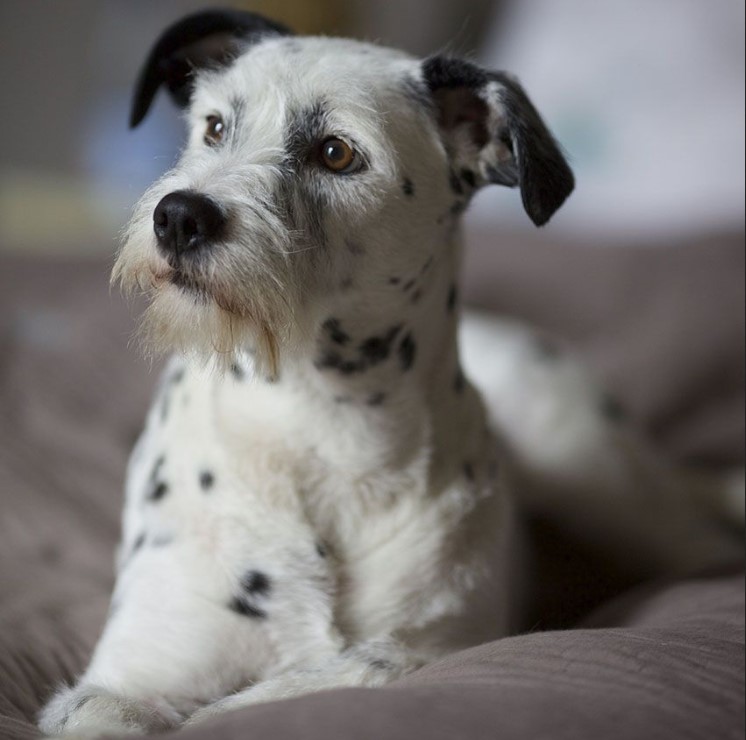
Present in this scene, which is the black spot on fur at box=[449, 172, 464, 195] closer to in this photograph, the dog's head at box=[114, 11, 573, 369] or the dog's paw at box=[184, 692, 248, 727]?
the dog's head at box=[114, 11, 573, 369]

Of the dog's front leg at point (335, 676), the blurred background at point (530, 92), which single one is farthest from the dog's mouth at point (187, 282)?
the blurred background at point (530, 92)

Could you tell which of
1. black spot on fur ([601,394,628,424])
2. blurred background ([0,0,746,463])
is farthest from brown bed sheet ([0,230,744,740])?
black spot on fur ([601,394,628,424])

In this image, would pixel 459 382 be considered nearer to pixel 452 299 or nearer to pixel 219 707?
pixel 452 299

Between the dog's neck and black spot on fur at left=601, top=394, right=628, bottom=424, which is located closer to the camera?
the dog's neck

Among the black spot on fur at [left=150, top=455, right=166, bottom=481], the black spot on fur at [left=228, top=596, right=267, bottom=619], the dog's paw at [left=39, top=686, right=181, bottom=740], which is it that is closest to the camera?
the dog's paw at [left=39, top=686, right=181, bottom=740]

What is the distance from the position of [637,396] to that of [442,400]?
46.0 inches

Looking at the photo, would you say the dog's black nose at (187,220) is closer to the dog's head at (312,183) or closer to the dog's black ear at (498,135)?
the dog's head at (312,183)

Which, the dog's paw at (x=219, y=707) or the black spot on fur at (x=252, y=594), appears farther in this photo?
the black spot on fur at (x=252, y=594)

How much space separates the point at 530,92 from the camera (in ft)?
14.2

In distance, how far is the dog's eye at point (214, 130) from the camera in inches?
59.6

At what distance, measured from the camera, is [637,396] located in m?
2.61

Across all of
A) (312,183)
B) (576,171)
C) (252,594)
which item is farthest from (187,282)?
(576,171)

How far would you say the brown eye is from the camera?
145 cm

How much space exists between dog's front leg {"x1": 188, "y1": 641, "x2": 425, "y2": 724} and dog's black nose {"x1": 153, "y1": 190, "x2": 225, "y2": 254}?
0.63 metres
